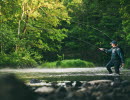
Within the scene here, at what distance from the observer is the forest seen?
19.9 m

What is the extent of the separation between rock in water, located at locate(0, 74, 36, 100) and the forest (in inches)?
216

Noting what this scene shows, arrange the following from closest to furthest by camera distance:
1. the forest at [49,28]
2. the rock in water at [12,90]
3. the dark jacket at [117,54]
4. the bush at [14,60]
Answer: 1. the rock in water at [12,90]
2. the dark jacket at [117,54]
3. the forest at [49,28]
4. the bush at [14,60]

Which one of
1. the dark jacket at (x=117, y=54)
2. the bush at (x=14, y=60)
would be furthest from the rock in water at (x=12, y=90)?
the bush at (x=14, y=60)

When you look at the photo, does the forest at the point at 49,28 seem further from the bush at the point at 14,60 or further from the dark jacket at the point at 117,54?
the dark jacket at the point at 117,54

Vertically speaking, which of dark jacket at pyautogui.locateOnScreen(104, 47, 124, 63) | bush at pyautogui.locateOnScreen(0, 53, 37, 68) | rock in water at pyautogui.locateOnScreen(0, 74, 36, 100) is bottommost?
A: bush at pyautogui.locateOnScreen(0, 53, 37, 68)

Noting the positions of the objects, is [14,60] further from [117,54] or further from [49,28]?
[117,54]

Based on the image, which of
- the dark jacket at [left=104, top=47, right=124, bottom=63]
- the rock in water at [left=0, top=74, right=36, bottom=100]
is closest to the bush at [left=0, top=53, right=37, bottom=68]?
the dark jacket at [left=104, top=47, right=124, bottom=63]

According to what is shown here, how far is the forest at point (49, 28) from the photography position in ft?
65.2

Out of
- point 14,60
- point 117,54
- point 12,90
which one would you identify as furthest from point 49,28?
point 12,90

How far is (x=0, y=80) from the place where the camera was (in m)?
Result: 3.59

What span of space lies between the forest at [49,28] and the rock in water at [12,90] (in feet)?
18.0

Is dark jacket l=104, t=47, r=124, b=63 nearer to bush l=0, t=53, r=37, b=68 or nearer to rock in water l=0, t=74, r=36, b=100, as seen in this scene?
rock in water l=0, t=74, r=36, b=100

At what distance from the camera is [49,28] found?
90.2 ft

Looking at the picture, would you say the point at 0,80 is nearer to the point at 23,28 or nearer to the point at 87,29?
the point at 23,28
